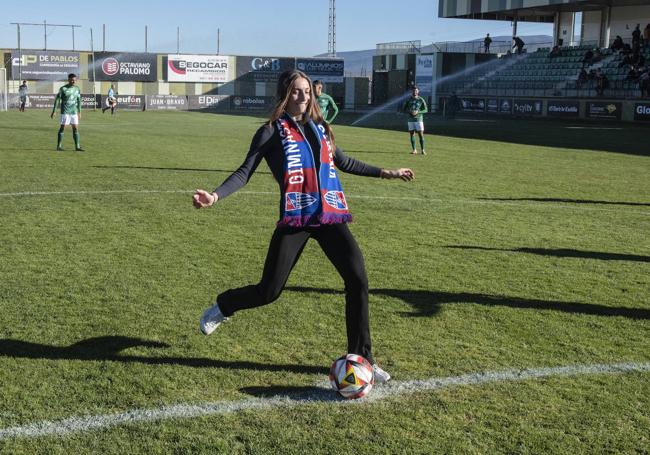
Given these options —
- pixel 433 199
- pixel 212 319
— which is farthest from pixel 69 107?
pixel 212 319

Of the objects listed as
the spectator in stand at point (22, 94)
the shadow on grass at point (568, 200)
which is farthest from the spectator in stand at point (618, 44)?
the spectator in stand at point (22, 94)

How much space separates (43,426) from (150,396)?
649 mm

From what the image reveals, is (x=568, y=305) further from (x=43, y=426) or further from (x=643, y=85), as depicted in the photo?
(x=643, y=85)

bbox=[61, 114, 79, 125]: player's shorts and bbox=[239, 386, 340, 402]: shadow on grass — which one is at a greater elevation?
bbox=[61, 114, 79, 125]: player's shorts

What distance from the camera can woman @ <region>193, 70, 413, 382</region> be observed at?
15.8ft

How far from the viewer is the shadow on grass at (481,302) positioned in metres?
6.71

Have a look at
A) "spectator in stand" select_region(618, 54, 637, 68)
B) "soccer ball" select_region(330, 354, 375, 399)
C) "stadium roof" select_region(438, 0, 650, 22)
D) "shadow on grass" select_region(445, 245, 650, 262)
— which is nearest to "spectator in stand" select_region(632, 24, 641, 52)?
"spectator in stand" select_region(618, 54, 637, 68)

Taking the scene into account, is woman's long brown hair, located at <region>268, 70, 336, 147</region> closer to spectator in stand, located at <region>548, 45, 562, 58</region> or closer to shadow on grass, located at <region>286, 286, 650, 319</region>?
shadow on grass, located at <region>286, 286, 650, 319</region>

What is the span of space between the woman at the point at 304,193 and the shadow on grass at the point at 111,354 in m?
0.55

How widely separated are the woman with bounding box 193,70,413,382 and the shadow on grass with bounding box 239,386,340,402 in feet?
1.04

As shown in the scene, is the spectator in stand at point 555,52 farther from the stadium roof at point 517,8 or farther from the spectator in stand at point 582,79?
the spectator in stand at point 582,79

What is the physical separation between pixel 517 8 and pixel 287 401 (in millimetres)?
57090

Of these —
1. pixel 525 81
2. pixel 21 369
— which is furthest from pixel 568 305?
pixel 525 81

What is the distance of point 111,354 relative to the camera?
17.8 feet
